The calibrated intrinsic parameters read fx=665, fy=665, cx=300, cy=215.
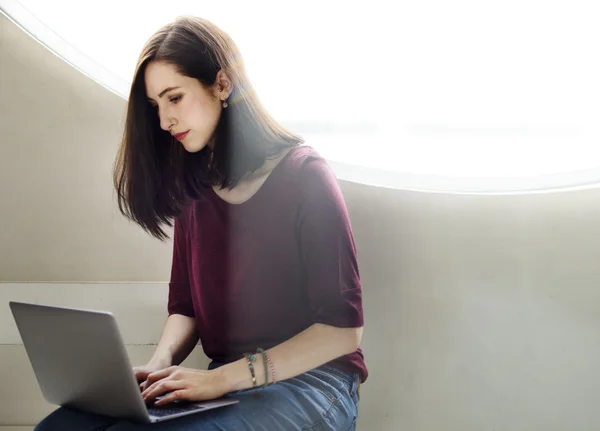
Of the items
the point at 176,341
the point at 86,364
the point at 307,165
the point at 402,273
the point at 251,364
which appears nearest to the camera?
the point at 86,364

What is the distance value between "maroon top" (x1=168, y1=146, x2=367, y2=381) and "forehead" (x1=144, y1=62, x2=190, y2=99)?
0.77 feet

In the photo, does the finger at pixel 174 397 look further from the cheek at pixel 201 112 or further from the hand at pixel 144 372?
the cheek at pixel 201 112

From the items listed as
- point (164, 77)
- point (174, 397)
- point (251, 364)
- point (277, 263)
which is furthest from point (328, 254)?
point (164, 77)

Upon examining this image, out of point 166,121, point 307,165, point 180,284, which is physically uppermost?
point 166,121

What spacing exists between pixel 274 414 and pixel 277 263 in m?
0.29

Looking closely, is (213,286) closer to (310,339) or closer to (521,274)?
(310,339)

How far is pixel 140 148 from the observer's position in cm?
138

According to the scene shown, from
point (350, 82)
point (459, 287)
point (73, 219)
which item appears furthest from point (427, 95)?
point (73, 219)

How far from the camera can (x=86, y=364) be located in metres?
1.00

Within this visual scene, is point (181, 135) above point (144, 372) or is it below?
above

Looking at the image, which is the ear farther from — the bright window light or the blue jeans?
the blue jeans

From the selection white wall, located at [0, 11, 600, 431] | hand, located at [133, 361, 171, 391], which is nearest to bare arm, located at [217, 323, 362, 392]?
hand, located at [133, 361, 171, 391]

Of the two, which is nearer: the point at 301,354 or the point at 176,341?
the point at 301,354

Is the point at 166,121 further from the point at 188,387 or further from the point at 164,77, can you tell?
the point at 188,387
